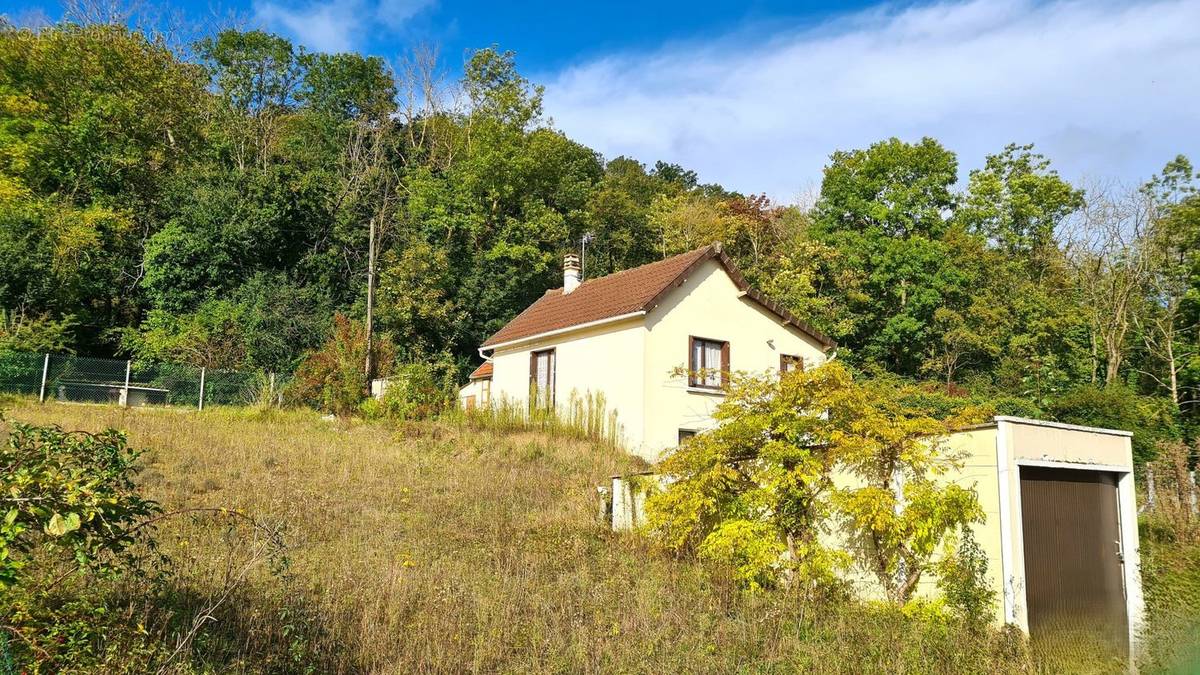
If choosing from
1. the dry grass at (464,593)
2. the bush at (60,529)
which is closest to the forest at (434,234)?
the dry grass at (464,593)

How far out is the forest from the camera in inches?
1034

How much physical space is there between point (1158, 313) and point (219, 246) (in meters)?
34.2

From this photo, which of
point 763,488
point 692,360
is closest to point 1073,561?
point 763,488

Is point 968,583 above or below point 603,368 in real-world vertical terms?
below

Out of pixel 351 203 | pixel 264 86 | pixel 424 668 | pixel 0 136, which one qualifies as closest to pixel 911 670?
pixel 424 668

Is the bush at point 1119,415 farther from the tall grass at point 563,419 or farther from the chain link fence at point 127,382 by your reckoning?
the chain link fence at point 127,382

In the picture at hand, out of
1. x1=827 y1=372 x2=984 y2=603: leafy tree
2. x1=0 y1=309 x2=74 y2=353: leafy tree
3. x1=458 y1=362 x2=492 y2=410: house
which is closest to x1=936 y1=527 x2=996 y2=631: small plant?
x1=827 y1=372 x2=984 y2=603: leafy tree

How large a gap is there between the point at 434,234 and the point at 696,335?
17.0 m

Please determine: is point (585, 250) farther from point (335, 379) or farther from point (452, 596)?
point (452, 596)

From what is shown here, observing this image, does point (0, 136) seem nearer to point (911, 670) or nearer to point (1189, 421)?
point (911, 670)

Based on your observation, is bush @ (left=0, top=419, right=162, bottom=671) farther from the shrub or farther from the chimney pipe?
the chimney pipe

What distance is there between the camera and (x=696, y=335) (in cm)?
2030

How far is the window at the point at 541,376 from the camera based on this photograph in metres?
21.4

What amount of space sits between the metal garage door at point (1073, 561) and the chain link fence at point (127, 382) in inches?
752
